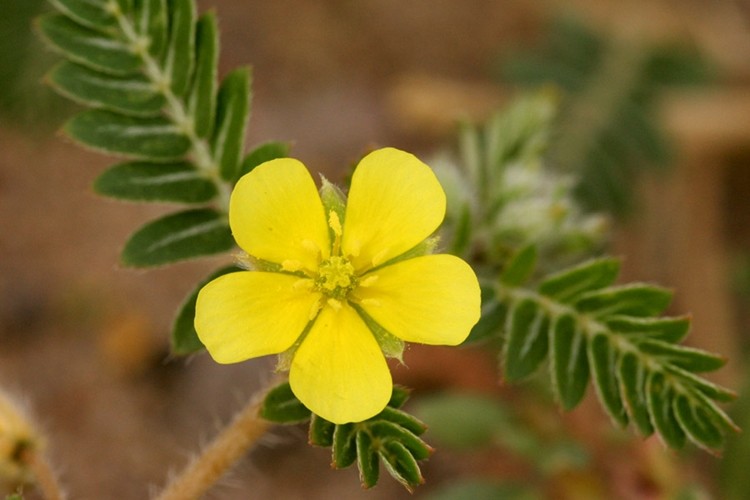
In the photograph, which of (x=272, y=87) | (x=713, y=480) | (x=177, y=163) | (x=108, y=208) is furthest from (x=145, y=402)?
(x=713, y=480)

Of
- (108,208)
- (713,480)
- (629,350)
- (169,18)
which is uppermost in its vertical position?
(169,18)

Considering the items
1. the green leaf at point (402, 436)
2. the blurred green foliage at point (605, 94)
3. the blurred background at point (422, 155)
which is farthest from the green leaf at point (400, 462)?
the blurred green foliage at point (605, 94)

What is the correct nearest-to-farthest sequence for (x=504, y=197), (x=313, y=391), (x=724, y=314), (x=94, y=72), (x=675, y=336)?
(x=313, y=391), (x=675, y=336), (x=94, y=72), (x=504, y=197), (x=724, y=314)

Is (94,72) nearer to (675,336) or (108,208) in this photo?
(675,336)

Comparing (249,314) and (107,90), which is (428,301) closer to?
(249,314)

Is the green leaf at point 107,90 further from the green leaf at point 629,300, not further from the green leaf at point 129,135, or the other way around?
the green leaf at point 629,300

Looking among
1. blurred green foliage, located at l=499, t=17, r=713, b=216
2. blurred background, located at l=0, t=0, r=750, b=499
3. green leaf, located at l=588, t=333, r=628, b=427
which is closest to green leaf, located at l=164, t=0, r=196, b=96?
green leaf, located at l=588, t=333, r=628, b=427
